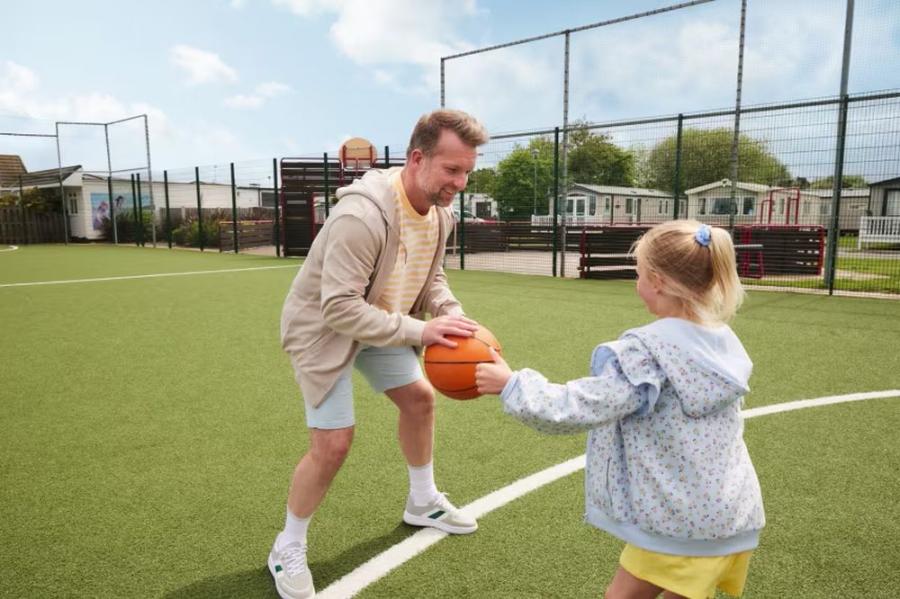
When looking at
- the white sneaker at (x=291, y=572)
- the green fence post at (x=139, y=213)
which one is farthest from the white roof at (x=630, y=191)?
the green fence post at (x=139, y=213)

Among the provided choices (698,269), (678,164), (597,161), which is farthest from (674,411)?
(597,161)

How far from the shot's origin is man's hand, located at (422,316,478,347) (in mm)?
2227

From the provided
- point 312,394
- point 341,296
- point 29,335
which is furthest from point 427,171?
point 29,335

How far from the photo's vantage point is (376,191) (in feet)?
8.07

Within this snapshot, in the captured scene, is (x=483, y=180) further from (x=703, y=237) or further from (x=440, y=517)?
(x=703, y=237)

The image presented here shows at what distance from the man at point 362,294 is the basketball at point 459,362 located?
0.03 m

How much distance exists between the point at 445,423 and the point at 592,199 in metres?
18.7

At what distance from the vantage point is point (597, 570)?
272cm

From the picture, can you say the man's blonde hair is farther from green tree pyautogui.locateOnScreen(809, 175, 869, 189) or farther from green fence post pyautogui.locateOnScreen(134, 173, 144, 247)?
green fence post pyautogui.locateOnScreen(134, 173, 144, 247)

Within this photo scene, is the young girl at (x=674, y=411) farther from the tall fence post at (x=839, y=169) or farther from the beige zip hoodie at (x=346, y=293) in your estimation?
the tall fence post at (x=839, y=169)

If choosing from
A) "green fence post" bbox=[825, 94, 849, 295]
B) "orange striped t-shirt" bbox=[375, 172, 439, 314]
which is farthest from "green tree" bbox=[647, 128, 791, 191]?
"orange striped t-shirt" bbox=[375, 172, 439, 314]

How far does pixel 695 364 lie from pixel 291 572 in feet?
5.83

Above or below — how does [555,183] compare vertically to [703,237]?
above

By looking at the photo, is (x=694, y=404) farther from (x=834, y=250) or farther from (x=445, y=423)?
(x=834, y=250)
